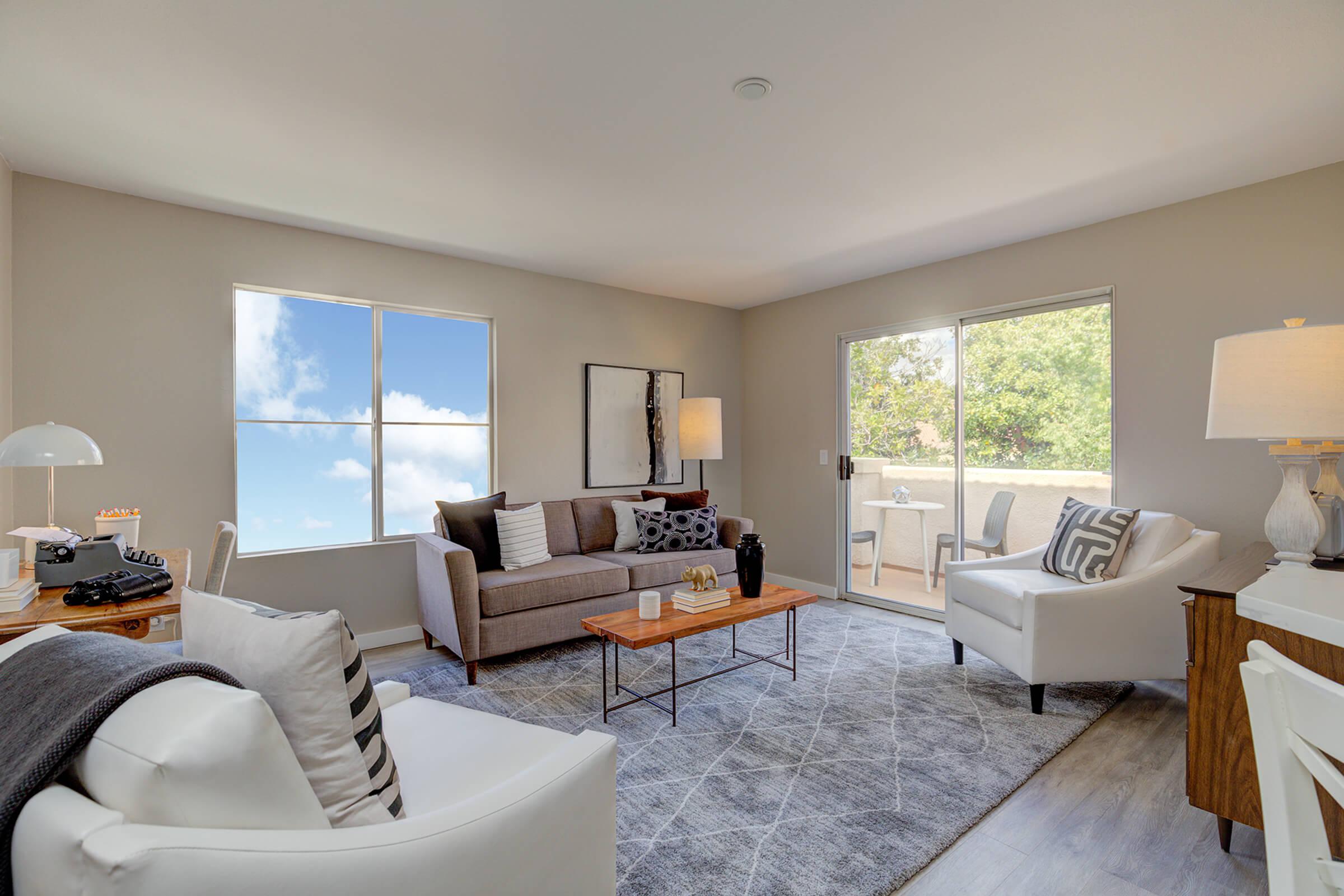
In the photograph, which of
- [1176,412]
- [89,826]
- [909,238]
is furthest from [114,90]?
[1176,412]

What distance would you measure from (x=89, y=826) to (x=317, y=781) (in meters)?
0.35

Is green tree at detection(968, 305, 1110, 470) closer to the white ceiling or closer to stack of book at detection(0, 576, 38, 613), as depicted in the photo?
the white ceiling

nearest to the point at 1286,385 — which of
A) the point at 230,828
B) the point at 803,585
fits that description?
the point at 230,828

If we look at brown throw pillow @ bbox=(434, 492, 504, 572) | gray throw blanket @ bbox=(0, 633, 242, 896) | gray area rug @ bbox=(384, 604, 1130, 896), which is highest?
gray throw blanket @ bbox=(0, 633, 242, 896)

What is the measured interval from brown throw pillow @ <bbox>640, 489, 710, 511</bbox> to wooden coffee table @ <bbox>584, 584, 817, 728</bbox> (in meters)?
1.32

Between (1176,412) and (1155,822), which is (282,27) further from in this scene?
(1176,412)

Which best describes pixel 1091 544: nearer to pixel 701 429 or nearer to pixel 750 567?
pixel 750 567

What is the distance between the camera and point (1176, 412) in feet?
10.9

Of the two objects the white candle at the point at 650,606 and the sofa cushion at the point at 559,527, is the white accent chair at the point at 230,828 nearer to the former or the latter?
the white candle at the point at 650,606

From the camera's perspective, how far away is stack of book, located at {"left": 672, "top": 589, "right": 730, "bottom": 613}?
304cm

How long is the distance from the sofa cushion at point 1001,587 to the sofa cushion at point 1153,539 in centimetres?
29

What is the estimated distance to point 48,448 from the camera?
88.4 inches

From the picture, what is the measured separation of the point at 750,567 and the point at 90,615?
259cm

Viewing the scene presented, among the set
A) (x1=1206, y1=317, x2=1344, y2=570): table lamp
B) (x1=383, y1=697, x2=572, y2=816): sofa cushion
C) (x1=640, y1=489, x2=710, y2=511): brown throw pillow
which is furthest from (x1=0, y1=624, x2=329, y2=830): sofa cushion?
(x1=640, y1=489, x2=710, y2=511): brown throw pillow
